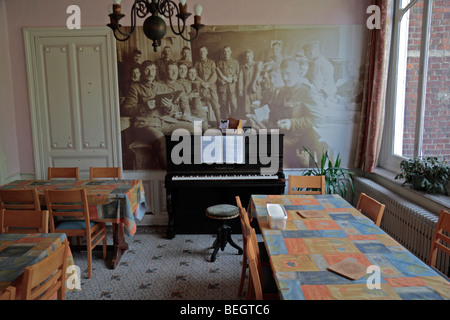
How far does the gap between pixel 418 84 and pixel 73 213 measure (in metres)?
3.70

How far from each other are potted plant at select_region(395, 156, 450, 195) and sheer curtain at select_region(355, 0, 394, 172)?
88 cm

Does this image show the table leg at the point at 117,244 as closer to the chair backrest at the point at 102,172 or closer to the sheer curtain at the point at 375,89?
the chair backrest at the point at 102,172

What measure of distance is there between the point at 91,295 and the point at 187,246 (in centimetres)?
123

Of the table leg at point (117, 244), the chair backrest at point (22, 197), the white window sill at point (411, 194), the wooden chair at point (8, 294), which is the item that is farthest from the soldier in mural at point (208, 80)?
the wooden chair at point (8, 294)

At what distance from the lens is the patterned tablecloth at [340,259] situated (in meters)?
1.59

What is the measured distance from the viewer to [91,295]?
9.80ft

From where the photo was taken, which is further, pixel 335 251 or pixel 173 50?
pixel 173 50

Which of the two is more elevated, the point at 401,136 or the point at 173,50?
the point at 173,50

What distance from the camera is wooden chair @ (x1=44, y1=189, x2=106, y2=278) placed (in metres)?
3.11

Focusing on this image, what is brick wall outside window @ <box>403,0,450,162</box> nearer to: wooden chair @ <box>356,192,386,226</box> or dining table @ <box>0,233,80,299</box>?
wooden chair @ <box>356,192,386,226</box>

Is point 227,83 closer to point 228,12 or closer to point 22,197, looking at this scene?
point 228,12

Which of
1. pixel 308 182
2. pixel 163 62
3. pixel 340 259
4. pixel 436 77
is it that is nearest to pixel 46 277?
pixel 340 259

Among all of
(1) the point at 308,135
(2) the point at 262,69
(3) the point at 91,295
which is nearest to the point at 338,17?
(2) the point at 262,69
